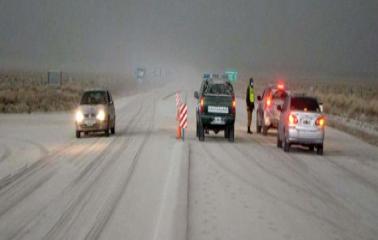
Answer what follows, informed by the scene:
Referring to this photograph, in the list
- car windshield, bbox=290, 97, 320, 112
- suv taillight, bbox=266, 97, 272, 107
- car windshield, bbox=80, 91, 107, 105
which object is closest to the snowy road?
car windshield, bbox=290, 97, 320, 112

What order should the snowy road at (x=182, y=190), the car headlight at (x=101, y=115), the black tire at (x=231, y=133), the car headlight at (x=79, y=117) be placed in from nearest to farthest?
the snowy road at (x=182, y=190) < the black tire at (x=231, y=133) < the car headlight at (x=79, y=117) < the car headlight at (x=101, y=115)

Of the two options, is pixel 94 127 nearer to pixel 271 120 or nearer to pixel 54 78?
pixel 271 120

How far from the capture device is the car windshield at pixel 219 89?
2348cm

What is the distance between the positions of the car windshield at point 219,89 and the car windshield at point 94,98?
15.1 feet

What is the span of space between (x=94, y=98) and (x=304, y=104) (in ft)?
30.8

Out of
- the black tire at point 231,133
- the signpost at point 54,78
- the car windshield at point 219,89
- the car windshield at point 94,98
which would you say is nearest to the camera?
the black tire at point 231,133

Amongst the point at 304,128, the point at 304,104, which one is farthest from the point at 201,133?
the point at 304,128

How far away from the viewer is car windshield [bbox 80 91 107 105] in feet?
82.8

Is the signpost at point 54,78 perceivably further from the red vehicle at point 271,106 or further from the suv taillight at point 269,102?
the suv taillight at point 269,102

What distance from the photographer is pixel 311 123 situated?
19.7m

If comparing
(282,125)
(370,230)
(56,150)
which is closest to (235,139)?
(282,125)

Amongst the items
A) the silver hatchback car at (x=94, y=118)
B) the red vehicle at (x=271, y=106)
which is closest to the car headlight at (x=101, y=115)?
the silver hatchback car at (x=94, y=118)

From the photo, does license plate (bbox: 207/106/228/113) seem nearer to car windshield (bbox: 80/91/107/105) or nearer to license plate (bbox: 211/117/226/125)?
license plate (bbox: 211/117/226/125)

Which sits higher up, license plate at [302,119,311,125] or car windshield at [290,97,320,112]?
car windshield at [290,97,320,112]
